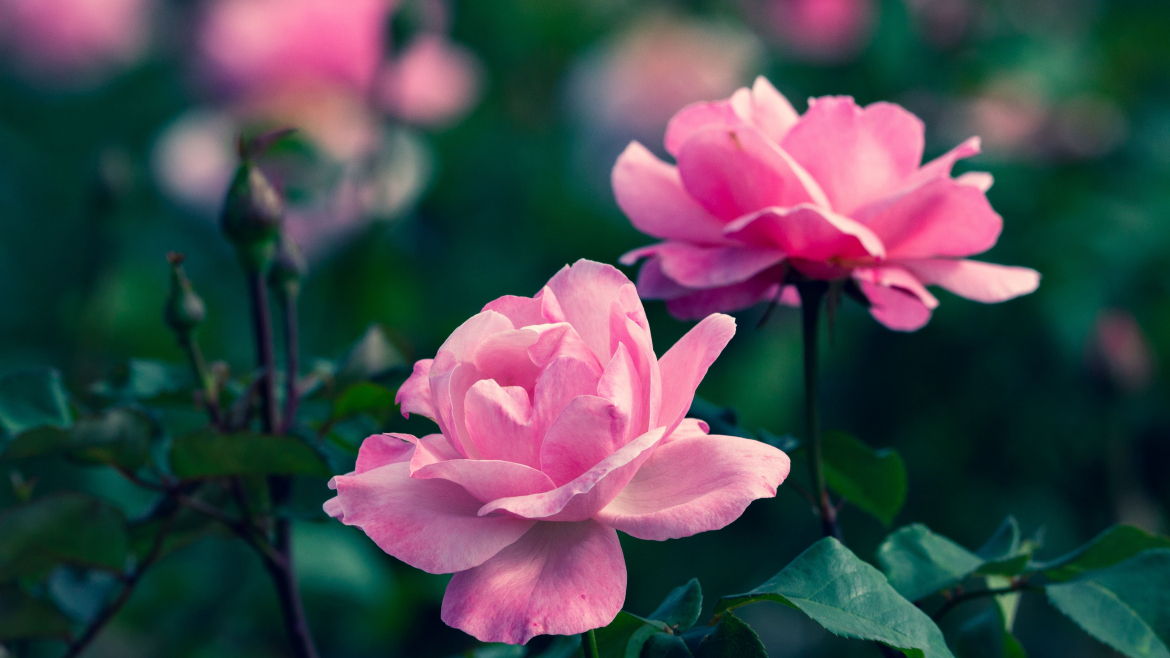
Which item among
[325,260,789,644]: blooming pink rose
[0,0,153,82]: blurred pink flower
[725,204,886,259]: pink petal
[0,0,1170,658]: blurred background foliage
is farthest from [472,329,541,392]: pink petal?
[0,0,153,82]: blurred pink flower

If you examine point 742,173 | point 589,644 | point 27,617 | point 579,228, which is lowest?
point 579,228

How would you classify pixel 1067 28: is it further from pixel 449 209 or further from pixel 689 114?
pixel 689 114

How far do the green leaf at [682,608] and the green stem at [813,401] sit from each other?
0.09 meters

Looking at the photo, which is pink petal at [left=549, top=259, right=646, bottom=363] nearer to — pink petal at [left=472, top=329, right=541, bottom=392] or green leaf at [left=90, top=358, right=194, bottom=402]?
pink petal at [left=472, top=329, right=541, bottom=392]

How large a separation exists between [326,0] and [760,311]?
706 millimetres

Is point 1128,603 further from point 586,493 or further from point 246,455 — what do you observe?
point 246,455

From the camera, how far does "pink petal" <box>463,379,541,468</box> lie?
0.28 metres

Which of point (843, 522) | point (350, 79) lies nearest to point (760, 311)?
point (843, 522)

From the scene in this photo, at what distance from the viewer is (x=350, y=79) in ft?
4.19

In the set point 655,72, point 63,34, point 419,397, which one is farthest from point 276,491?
point 63,34

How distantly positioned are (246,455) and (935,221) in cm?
29

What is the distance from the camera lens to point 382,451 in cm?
30

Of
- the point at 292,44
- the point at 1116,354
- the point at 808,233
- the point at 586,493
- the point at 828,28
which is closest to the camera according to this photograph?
the point at 586,493

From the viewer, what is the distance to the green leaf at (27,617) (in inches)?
16.0
